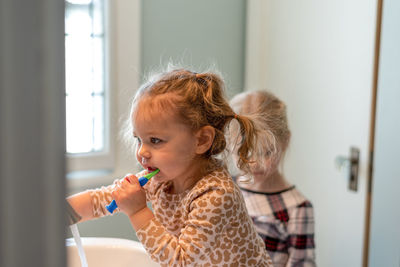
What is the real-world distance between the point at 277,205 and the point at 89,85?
819mm

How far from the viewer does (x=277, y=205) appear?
122cm

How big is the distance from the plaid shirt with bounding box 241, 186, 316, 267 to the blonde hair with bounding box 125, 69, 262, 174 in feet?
1.11

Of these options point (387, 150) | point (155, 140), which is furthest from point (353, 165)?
point (155, 140)

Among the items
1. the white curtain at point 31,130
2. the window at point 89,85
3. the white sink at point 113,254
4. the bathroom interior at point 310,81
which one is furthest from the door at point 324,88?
the white curtain at point 31,130

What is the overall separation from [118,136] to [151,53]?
1.07 feet

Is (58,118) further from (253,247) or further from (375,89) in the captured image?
(375,89)

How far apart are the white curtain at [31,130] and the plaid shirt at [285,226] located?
1004 mm

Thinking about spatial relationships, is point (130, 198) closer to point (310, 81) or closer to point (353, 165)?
point (353, 165)

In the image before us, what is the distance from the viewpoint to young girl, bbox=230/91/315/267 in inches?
46.1

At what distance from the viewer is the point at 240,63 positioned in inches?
75.4

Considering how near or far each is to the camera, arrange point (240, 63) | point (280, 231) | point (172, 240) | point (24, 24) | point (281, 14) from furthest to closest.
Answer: point (240, 63) → point (281, 14) → point (280, 231) → point (172, 240) → point (24, 24)

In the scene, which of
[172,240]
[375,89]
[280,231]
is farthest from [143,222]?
[375,89]

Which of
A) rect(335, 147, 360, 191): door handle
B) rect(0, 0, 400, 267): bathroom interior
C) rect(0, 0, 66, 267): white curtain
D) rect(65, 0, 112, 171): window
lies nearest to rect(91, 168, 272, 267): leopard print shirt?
rect(0, 0, 400, 267): bathroom interior

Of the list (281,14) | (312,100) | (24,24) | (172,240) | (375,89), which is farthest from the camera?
(281,14)
